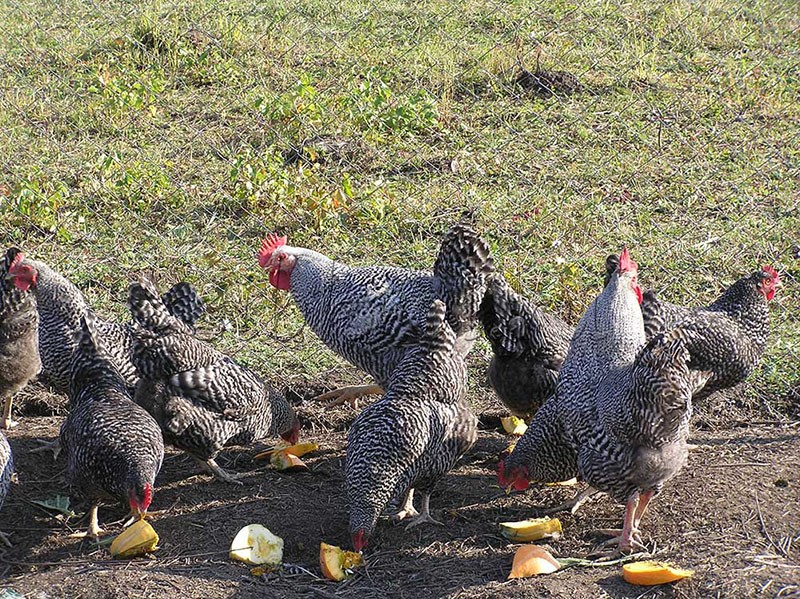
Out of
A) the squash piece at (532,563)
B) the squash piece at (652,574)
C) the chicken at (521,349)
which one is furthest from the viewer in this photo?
the chicken at (521,349)

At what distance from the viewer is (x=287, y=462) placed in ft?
15.2

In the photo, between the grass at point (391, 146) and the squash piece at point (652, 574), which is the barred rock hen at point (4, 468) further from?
the squash piece at point (652, 574)

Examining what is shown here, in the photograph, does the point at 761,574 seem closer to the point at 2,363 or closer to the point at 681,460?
the point at 681,460

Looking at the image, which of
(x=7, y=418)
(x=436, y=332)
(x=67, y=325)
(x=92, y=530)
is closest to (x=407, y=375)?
(x=436, y=332)

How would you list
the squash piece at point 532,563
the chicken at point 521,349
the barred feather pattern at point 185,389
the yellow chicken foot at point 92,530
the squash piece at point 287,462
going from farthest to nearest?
the chicken at point 521,349, the squash piece at point 287,462, the barred feather pattern at point 185,389, the yellow chicken foot at point 92,530, the squash piece at point 532,563

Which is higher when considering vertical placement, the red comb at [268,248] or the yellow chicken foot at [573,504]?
the red comb at [268,248]

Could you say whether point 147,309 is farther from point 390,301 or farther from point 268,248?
point 390,301

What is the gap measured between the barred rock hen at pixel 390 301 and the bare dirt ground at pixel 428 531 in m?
0.55

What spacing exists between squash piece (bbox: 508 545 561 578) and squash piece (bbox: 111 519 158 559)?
148 centimetres

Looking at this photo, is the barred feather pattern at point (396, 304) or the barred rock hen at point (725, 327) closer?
the barred rock hen at point (725, 327)

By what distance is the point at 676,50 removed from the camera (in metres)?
8.66

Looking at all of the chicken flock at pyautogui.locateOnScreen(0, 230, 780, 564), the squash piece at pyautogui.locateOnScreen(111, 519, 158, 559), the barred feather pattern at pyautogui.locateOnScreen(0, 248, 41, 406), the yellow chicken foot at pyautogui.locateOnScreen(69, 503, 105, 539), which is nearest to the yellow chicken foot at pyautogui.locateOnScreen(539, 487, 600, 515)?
the chicken flock at pyautogui.locateOnScreen(0, 230, 780, 564)

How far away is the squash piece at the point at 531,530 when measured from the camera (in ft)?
13.0

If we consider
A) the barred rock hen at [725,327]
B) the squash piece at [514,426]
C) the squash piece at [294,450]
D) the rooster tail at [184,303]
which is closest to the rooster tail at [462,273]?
the squash piece at [514,426]
